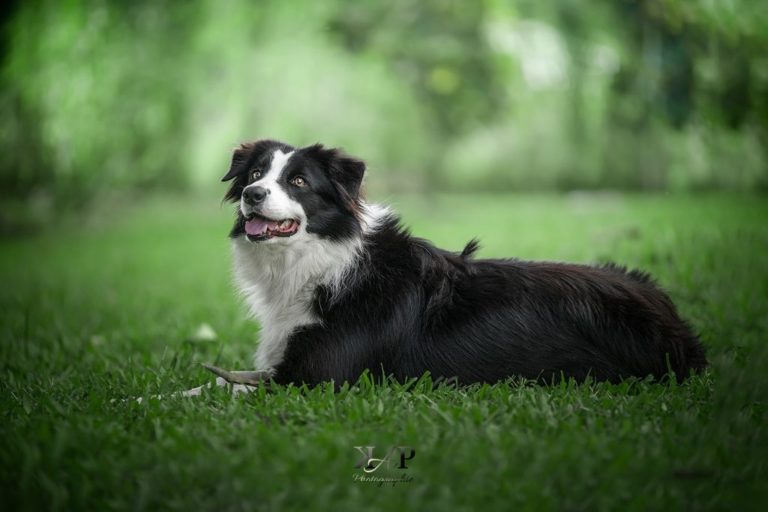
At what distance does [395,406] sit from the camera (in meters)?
3.22

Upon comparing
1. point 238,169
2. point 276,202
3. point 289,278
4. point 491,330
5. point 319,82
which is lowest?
point 491,330

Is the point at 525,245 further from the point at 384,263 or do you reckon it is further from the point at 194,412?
the point at 194,412

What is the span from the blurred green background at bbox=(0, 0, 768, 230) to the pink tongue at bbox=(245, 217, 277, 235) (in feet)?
18.8

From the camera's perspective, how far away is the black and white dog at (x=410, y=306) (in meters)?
3.53

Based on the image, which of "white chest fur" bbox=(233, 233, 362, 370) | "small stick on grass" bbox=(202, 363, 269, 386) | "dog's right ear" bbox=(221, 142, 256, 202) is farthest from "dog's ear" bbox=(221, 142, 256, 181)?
"small stick on grass" bbox=(202, 363, 269, 386)

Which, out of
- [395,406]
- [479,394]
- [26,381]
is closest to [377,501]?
[395,406]

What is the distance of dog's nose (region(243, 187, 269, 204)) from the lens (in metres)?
3.59

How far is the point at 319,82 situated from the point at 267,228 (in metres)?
6.73

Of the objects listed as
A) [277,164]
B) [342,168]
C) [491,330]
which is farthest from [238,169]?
[491,330]

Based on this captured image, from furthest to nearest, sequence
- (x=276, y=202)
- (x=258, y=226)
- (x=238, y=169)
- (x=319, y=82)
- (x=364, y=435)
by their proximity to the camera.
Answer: (x=319, y=82), (x=238, y=169), (x=258, y=226), (x=276, y=202), (x=364, y=435)

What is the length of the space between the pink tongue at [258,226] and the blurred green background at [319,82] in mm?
→ 5726

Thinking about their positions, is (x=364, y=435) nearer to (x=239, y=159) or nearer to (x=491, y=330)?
(x=491, y=330)

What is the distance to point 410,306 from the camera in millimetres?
3604

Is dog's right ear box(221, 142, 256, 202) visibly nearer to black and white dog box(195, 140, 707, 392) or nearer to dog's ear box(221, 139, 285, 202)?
Result: dog's ear box(221, 139, 285, 202)
